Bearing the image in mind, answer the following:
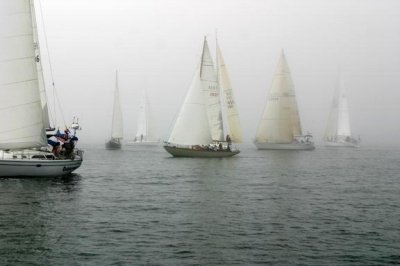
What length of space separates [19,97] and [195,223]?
19.0 metres

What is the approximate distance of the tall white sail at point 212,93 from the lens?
6456 cm

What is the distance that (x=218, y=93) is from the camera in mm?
66250

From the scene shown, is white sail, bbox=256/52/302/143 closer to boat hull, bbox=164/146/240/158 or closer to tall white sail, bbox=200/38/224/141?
boat hull, bbox=164/146/240/158

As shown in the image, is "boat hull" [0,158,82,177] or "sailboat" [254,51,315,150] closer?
"boat hull" [0,158,82,177]

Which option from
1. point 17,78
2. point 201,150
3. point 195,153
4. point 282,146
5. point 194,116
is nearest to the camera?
point 17,78

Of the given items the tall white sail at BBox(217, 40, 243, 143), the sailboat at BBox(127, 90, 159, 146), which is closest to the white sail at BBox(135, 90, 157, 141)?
the sailboat at BBox(127, 90, 159, 146)

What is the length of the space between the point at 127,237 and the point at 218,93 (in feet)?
160

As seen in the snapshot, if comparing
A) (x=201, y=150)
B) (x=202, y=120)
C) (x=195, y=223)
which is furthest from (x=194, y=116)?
(x=195, y=223)

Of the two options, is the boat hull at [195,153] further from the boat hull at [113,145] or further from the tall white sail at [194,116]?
the boat hull at [113,145]

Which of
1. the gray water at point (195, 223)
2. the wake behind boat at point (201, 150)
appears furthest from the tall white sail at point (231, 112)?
the gray water at point (195, 223)

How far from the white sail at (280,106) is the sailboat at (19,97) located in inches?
2396

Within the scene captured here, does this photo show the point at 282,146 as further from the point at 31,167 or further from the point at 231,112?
the point at 31,167

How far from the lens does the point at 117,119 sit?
355 feet

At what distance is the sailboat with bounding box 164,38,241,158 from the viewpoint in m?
63.4
